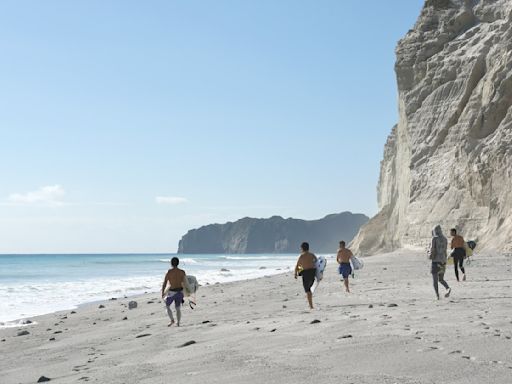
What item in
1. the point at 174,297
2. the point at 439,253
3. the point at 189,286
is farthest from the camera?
the point at 439,253

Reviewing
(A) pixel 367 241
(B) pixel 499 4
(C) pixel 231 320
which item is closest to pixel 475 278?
(C) pixel 231 320

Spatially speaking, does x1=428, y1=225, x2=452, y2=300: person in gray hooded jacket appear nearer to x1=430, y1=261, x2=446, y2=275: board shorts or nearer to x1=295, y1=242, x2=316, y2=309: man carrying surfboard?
x1=430, y1=261, x2=446, y2=275: board shorts

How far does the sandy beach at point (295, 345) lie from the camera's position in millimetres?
5688

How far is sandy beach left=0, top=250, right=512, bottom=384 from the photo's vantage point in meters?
5.69

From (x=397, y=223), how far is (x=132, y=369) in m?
49.0

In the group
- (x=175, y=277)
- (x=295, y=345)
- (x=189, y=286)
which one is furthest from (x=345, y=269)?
(x=295, y=345)

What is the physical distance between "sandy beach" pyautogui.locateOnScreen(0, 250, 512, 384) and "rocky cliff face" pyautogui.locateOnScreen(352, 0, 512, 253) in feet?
79.7

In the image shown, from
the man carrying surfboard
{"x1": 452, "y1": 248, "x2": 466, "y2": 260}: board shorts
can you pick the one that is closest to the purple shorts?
the man carrying surfboard

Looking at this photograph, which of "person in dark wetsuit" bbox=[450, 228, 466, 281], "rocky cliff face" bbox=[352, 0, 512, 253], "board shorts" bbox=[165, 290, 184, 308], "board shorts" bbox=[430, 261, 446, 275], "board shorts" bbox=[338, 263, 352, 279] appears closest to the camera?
"board shorts" bbox=[165, 290, 184, 308]

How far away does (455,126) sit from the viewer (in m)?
43.9

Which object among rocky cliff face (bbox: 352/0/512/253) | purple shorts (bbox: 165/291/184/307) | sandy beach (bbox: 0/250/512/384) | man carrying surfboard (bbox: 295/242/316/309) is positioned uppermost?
rocky cliff face (bbox: 352/0/512/253)

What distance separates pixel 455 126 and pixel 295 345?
39.6 meters

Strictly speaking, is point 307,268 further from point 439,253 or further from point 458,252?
point 458,252

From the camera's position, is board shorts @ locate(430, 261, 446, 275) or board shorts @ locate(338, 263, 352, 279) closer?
board shorts @ locate(430, 261, 446, 275)
